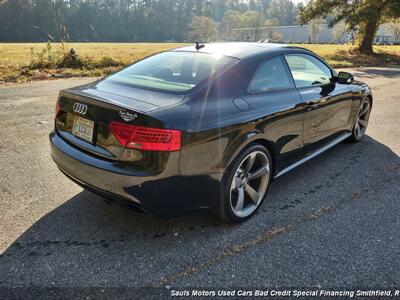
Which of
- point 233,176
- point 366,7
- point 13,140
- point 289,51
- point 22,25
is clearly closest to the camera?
point 233,176

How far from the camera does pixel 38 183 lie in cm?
361

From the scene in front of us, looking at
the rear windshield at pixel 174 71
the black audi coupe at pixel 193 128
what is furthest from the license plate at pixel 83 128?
the rear windshield at pixel 174 71

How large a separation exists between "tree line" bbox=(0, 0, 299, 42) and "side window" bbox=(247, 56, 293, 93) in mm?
77187

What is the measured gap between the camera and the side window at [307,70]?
3.59m

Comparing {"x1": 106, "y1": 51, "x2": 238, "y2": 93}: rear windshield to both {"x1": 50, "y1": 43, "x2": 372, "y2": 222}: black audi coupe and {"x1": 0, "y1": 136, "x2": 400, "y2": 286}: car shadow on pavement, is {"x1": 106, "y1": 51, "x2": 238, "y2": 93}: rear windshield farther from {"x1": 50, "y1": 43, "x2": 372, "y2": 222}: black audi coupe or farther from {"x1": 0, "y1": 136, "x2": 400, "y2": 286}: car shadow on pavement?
{"x1": 0, "y1": 136, "x2": 400, "y2": 286}: car shadow on pavement

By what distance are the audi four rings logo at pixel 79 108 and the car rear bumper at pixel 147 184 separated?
0.31m

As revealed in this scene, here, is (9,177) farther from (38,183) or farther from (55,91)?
(55,91)

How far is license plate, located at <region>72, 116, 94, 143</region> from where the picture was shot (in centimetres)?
261

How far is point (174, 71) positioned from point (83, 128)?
101 centimetres

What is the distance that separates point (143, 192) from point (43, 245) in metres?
0.97

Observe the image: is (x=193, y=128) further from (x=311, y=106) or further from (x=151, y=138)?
(x=311, y=106)

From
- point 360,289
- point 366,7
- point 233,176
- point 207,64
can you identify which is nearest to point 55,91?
point 207,64

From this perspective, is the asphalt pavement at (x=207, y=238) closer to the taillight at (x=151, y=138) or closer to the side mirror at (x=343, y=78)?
the taillight at (x=151, y=138)

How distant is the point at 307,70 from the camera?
3885 millimetres
